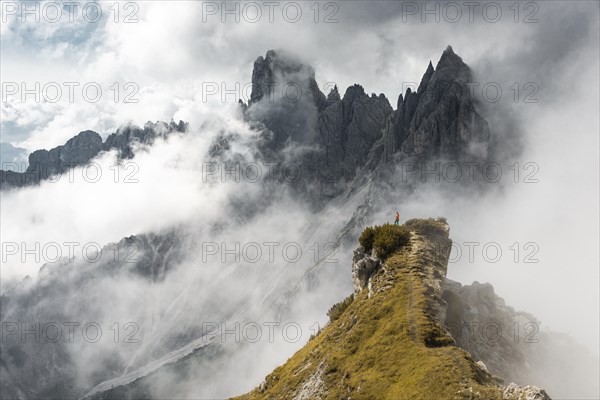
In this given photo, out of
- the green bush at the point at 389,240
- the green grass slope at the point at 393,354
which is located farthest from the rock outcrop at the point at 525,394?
the green bush at the point at 389,240

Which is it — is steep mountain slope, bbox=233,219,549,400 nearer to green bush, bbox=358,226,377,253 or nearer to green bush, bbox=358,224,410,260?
green bush, bbox=358,224,410,260

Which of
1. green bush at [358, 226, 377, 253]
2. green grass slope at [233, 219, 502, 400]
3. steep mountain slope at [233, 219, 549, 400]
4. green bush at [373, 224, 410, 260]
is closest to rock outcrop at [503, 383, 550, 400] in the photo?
steep mountain slope at [233, 219, 549, 400]

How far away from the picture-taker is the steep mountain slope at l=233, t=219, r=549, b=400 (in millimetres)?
30516

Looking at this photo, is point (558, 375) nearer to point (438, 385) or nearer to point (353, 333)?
point (353, 333)

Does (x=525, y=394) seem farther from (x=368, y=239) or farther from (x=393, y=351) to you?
(x=368, y=239)

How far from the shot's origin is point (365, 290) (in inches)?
1984

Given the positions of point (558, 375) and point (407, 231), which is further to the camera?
point (558, 375)

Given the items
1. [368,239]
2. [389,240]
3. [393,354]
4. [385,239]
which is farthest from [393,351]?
[368,239]

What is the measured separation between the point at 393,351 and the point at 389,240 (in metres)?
17.7

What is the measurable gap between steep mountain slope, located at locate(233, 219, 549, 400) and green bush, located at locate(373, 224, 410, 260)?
0.81 metres

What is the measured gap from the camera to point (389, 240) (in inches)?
2052

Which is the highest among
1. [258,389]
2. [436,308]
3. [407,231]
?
[407,231]

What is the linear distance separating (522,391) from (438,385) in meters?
4.57

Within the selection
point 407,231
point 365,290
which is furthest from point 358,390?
point 407,231
